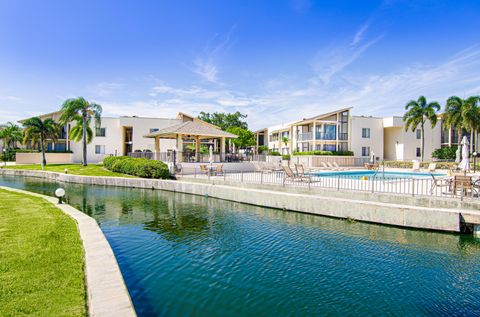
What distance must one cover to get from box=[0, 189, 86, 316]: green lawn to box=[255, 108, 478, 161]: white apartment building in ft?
121

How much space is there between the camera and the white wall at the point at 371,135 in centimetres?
4406

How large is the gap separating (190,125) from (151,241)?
23543 millimetres

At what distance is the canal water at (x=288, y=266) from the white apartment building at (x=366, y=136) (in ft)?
105

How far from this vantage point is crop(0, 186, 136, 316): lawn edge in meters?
4.44

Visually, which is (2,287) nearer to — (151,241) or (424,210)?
(151,241)

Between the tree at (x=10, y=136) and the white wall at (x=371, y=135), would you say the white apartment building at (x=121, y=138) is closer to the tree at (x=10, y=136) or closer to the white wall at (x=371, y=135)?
the tree at (x=10, y=136)

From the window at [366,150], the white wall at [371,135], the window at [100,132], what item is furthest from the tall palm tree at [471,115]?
the window at [100,132]

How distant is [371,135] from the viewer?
148 ft

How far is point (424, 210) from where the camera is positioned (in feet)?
37.2

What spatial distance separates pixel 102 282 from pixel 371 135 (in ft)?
152

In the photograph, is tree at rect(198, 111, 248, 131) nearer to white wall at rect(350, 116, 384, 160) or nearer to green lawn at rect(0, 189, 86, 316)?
white wall at rect(350, 116, 384, 160)

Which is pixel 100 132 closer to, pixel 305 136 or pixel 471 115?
pixel 305 136

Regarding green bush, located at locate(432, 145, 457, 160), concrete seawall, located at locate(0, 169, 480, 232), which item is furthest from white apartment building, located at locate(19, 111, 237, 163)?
green bush, located at locate(432, 145, 457, 160)

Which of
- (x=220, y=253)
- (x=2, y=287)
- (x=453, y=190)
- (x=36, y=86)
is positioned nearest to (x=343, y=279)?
(x=220, y=253)
